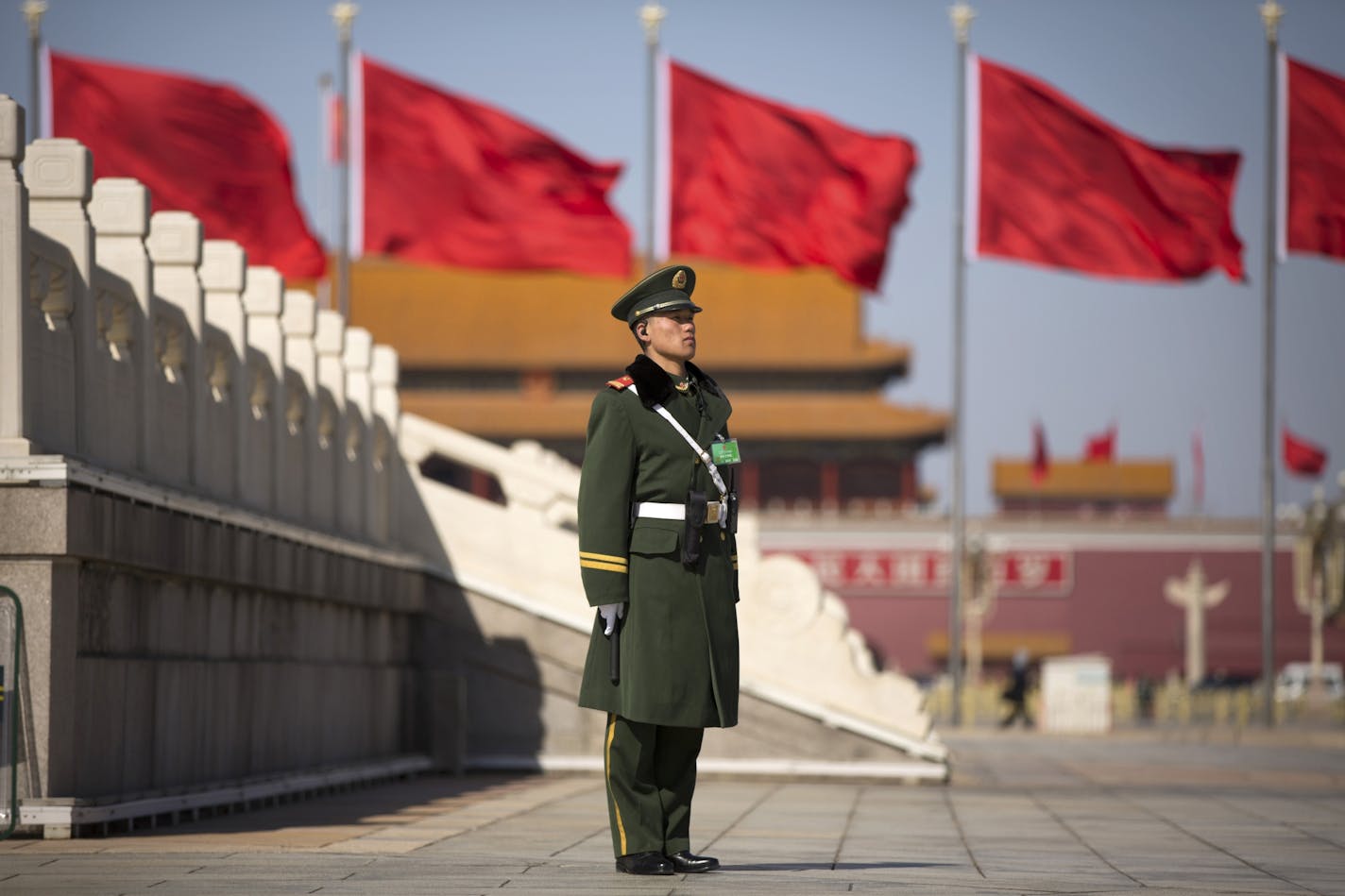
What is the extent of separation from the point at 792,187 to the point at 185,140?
16.7ft

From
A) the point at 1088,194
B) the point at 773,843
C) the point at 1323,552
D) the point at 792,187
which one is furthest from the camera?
the point at 1323,552

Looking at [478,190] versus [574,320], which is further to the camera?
[574,320]

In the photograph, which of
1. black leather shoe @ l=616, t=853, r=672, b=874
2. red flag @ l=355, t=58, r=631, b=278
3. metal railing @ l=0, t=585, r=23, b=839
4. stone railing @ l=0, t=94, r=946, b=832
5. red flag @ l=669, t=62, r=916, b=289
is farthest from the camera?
red flag @ l=669, t=62, r=916, b=289

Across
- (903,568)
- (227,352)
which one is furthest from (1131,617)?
(227,352)

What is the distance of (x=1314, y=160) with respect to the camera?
19562 mm

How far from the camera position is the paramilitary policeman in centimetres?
573

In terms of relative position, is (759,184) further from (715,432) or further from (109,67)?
(715,432)

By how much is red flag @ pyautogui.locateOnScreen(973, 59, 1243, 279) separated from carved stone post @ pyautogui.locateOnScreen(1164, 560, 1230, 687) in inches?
859

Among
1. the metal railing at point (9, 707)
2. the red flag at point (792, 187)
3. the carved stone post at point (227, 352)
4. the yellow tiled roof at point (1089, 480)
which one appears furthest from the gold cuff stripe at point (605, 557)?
the yellow tiled roof at point (1089, 480)

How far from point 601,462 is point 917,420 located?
142ft

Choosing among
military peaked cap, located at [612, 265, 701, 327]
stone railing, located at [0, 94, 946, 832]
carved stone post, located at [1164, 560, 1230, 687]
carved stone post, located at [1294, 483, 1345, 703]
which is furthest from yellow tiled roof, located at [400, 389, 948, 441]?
military peaked cap, located at [612, 265, 701, 327]

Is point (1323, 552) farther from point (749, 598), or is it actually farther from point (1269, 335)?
point (749, 598)

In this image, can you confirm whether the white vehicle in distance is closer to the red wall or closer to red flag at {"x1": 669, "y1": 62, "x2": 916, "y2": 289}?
the red wall

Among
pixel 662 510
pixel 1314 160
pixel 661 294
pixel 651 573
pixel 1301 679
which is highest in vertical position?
pixel 1314 160
